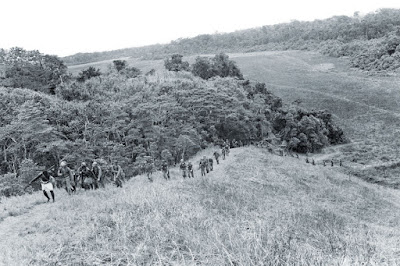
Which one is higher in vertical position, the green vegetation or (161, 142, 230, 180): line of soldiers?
the green vegetation

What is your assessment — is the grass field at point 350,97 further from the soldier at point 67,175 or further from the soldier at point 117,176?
the soldier at point 67,175

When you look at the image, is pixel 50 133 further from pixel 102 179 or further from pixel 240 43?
pixel 240 43

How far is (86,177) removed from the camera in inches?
546

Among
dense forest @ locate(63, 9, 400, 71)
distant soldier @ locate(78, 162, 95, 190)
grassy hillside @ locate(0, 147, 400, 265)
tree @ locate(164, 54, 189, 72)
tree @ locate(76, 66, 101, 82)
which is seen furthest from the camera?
dense forest @ locate(63, 9, 400, 71)

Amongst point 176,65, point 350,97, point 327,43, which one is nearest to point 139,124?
point 176,65

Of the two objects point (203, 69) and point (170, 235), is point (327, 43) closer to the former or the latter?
point (203, 69)

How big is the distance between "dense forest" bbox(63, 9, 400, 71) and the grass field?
4.70m

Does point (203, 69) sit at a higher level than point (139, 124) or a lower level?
higher

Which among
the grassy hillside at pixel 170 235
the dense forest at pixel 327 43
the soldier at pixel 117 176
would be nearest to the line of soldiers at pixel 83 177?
the grassy hillside at pixel 170 235

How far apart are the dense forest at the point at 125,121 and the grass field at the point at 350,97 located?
19.7ft

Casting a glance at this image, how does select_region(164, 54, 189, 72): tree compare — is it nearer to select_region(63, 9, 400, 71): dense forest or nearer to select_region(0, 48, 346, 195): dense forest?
select_region(0, 48, 346, 195): dense forest

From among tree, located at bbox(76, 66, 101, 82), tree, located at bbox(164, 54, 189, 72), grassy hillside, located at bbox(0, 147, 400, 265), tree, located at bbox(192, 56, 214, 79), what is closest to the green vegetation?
tree, located at bbox(76, 66, 101, 82)

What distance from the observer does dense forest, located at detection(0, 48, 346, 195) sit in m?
30.6

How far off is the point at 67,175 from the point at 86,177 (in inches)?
34.9
